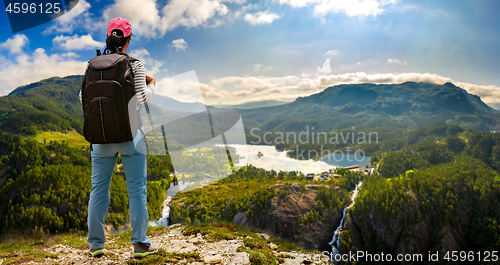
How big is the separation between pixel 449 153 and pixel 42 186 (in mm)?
158970

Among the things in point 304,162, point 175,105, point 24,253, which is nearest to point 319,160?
point 304,162

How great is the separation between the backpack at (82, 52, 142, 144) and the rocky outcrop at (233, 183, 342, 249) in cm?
3568

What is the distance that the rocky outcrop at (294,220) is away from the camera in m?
38.6

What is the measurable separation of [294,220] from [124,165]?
138ft

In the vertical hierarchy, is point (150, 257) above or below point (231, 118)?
below

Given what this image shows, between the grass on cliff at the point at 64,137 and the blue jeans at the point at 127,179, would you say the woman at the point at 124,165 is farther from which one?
the grass on cliff at the point at 64,137

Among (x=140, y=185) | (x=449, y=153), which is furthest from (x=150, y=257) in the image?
(x=449, y=153)

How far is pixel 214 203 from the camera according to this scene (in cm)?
4081

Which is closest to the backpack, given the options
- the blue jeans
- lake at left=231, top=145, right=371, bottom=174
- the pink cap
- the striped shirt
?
the striped shirt

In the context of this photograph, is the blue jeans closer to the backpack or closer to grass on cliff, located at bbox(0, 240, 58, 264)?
the backpack

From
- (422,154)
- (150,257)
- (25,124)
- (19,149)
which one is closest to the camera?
(150,257)

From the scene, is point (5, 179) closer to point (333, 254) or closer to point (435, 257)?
point (333, 254)

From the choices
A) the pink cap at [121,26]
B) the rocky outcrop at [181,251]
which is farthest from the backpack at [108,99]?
the rocky outcrop at [181,251]

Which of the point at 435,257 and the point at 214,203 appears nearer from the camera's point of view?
the point at 214,203
